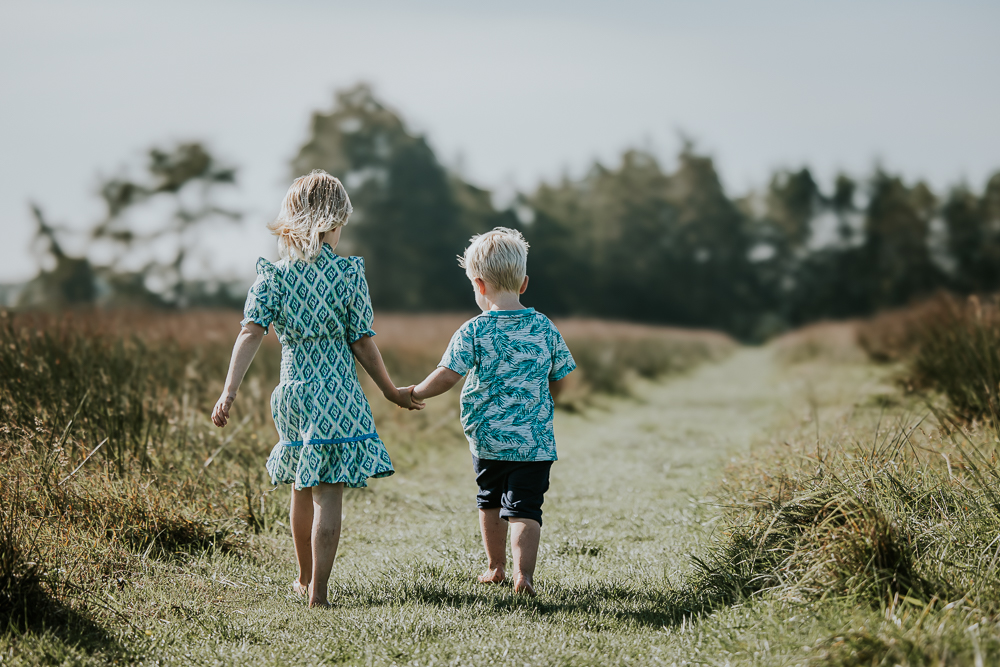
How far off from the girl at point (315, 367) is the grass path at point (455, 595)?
0.32m

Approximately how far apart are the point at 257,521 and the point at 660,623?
230cm

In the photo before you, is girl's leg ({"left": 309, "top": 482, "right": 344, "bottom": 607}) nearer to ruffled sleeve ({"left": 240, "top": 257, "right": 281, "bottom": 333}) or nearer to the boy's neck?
ruffled sleeve ({"left": 240, "top": 257, "right": 281, "bottom": 333})

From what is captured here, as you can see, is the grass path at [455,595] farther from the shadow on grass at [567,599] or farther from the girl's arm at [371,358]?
the girl's arm at [371,358]

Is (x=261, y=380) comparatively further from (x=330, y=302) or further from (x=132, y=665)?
(x=132, y=665)

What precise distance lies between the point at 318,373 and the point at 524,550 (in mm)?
1087

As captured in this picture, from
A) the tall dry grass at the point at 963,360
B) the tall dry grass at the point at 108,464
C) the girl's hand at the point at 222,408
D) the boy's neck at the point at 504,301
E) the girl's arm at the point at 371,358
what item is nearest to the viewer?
the tall dry grass at the point at 108,464

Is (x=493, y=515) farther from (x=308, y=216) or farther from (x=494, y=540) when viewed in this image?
(x=308, y=216)

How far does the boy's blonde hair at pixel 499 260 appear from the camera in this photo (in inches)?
132

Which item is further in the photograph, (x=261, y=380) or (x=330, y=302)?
(x=261, y=380)

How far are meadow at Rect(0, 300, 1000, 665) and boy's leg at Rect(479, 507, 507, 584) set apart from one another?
5.1 inches

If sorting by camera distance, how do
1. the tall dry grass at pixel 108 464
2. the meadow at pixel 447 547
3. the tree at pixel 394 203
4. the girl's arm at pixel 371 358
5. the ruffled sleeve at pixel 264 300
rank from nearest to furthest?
the meadow at pixel 447 547 < the tall dry grass at pixel 108 464 < the ruffled sleeve at pixel 264 300 < the girl's arm at pixel 371 358 < the tree at pixel 394 203

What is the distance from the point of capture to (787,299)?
53750 mm

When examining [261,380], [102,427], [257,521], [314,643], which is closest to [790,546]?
[314,643]

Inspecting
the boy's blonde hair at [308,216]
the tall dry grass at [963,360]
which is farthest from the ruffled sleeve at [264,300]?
the tall dry grass at [963,360]
